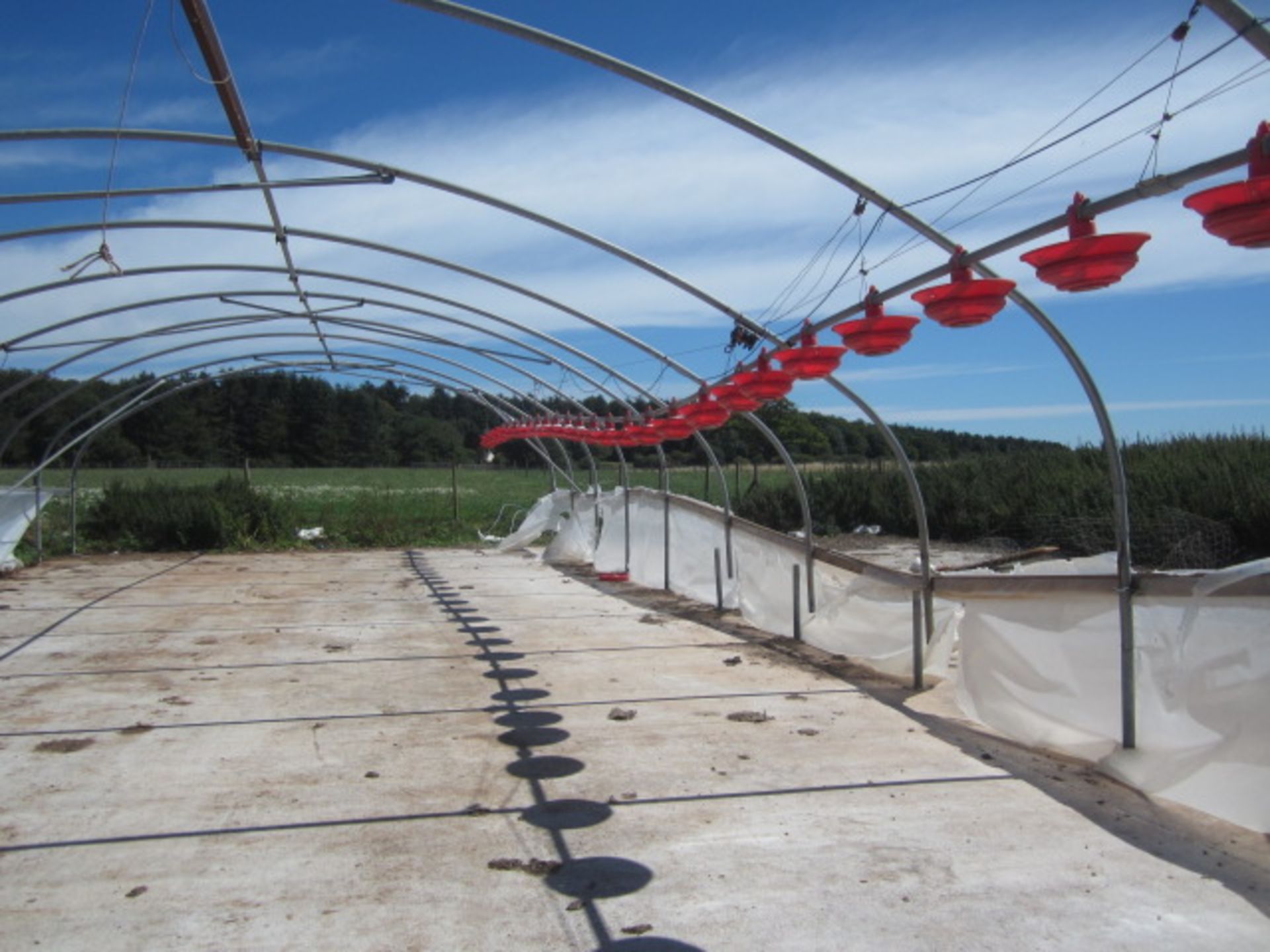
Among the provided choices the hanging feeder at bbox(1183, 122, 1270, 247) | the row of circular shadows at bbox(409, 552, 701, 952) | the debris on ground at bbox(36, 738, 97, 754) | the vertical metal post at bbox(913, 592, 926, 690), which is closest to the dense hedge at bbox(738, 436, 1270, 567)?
the vertical metal post at bbox(913, 592, 926, 690)

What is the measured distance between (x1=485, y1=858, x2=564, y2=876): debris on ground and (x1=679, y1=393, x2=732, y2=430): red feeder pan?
177 inches

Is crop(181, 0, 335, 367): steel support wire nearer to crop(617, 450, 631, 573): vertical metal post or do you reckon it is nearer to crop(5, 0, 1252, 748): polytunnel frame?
crop(5, 0, 1252, 748): polytunnel frame

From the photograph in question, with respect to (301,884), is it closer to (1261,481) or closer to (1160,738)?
(1160,738)

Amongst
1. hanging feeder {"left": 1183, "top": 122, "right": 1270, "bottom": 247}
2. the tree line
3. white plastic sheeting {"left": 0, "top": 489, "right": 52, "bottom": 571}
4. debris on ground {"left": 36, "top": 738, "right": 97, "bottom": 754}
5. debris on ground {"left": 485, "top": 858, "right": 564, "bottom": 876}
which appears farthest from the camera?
the tree line

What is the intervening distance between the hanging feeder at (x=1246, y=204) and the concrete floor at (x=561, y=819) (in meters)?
2.07

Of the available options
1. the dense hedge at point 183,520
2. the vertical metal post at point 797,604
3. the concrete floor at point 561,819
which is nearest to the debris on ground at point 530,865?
the concrete floor at point 561,819

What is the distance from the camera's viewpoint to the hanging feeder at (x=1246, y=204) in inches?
109

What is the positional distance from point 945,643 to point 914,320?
2.66 m

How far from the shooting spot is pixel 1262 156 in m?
2.82

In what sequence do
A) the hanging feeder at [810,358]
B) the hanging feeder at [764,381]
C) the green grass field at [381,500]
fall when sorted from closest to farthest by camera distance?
1. the hanging feeder at [810,358]
2. the hanging feeder at [764,381]
3. the green grass field at [381,500]

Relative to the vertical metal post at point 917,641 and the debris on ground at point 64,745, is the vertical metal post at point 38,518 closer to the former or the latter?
the debris on ground at point 64,745

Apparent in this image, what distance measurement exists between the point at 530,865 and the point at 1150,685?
2821 mm

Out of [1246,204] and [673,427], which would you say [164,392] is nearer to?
[673,427]

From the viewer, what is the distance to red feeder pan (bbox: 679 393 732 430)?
314 inches
